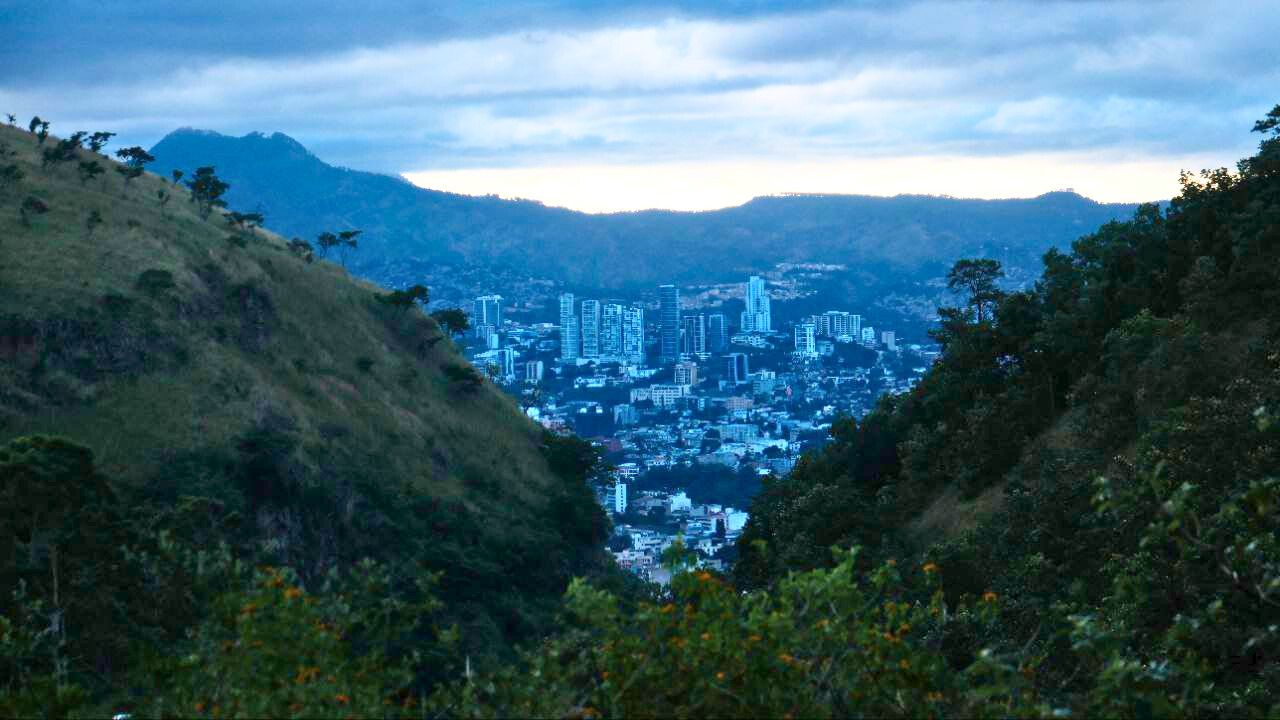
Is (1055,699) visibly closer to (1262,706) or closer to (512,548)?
(1262,706)

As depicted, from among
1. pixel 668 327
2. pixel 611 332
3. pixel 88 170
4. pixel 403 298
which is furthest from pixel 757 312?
pixel 88 170

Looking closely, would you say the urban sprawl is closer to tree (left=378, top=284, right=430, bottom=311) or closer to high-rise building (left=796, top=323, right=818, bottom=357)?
high-rise building (left=796, top=323, right=818, bottom=357)

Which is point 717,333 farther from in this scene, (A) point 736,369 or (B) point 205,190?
(B) point 205,190

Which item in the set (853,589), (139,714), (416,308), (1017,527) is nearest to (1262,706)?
(853,589)

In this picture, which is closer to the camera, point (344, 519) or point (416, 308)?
point (344, 519)

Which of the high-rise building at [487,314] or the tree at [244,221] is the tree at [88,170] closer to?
the tree at [244,221]

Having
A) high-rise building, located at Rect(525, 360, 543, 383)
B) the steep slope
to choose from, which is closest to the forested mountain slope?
the steep slope

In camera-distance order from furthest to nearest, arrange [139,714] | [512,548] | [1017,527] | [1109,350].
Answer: [512,548], [1109,350], [1017,527], [139,714]
